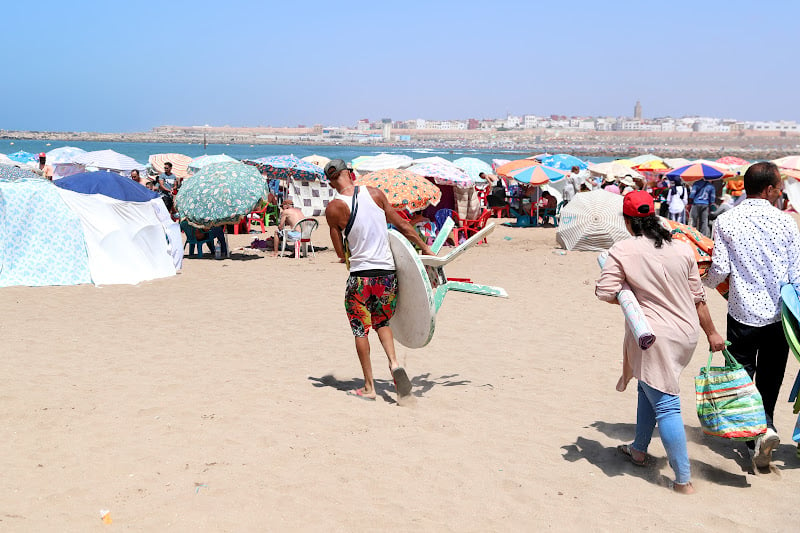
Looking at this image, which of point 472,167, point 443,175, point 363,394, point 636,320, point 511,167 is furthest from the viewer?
point 472,167

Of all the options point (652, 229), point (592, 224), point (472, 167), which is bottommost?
point (592, 224)

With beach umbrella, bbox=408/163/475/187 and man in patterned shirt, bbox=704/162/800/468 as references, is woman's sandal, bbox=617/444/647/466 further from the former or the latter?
beach umbrella, bbox=408/163/475/187

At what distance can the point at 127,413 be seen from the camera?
439cm

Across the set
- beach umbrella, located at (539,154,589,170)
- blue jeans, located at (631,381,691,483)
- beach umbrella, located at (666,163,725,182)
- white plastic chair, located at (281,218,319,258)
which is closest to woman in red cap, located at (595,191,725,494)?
blue jeans, located at (631,381,691,483)

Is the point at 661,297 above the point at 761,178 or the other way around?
the other way around

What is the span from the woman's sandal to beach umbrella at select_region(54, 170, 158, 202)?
779cm

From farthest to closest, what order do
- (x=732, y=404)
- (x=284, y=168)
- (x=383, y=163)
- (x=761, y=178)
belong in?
1. (x=383, y=163)
2. (x=284, y=168)
3. (x=761, y=178)
4. (x=732, y=404)

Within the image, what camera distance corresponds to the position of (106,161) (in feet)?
63.0

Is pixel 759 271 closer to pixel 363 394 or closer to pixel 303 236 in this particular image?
pixel 363 394

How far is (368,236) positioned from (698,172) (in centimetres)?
1335

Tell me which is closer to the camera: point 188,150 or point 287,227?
point 287,227

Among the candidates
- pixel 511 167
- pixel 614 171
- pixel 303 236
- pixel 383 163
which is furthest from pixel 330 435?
pixel 614 171

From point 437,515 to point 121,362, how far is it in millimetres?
3300

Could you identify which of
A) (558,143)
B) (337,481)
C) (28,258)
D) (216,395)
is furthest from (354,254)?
(558,143)
